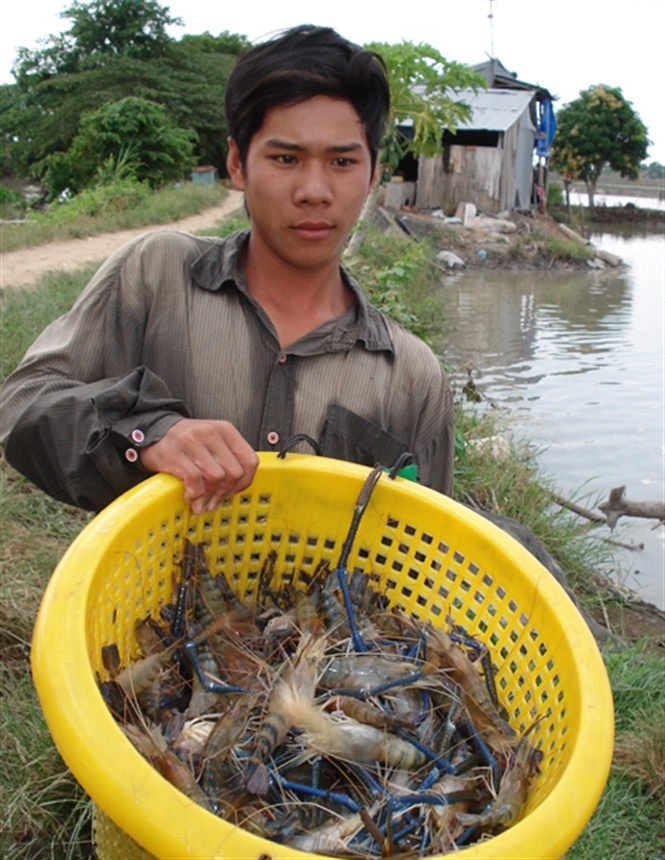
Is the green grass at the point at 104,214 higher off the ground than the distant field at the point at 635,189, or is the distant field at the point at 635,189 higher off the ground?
the distant field at the point at 635,189

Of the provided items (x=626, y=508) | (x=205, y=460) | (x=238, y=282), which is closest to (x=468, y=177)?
(x=626, y=508)

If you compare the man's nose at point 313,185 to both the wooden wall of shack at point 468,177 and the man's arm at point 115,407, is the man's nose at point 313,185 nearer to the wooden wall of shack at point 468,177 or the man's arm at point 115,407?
the man's arm at point 115,407

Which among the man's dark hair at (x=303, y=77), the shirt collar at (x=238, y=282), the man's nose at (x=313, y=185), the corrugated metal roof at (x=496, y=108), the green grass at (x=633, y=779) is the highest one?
the corrugated metal roof at (x=496, y=108)

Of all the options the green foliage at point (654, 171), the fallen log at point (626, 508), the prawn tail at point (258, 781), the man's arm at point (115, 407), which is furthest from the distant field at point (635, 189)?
the prawn tail at point (258, 781)

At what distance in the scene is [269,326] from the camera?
2.10 m

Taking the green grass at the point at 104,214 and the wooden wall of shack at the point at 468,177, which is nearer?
the green grass at the point at 104,214

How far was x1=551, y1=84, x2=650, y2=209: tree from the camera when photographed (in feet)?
126

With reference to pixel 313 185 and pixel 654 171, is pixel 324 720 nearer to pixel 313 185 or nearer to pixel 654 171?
pixel 313 185

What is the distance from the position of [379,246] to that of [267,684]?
14147mm

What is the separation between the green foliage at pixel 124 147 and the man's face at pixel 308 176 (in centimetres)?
1990

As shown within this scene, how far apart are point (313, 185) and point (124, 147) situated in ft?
71.0

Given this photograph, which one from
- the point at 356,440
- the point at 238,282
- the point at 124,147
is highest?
the point at 124,147

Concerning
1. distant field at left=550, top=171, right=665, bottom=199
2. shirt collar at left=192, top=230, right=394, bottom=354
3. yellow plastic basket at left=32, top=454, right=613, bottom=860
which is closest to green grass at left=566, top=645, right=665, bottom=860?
yellow plastic basket at left=32, top=454, right=613, bottom=860

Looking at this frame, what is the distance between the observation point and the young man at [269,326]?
1828 millimetres
